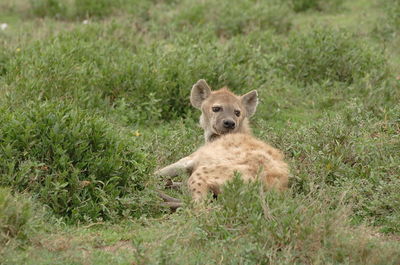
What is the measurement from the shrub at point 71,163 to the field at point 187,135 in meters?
0.01

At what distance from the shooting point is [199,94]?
23.9 feet

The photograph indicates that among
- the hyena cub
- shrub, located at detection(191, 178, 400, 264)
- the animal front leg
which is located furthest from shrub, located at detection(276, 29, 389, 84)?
shrub, located at detection(191, 178, 400, 264)

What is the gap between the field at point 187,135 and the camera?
4.42m

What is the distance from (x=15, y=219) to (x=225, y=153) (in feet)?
6.50

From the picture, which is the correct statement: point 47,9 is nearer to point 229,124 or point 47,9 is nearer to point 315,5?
point 315,5

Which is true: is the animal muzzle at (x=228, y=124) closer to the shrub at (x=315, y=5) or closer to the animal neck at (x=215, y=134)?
the animal neck at (x=215, y=134)

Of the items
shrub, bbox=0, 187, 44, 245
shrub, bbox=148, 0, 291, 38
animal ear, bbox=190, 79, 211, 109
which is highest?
shrub, bbox=0, 187, 44, 245

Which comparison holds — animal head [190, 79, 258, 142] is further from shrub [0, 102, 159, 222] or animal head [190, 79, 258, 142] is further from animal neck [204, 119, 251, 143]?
shrub [0, 102, 159, 222]

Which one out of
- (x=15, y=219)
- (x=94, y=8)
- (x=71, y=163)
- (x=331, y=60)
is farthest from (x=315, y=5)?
(x=15, y=219)

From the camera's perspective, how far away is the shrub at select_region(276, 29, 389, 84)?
8.89 m

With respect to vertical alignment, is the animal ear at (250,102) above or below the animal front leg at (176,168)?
above

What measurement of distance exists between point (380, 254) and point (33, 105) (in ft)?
9.39

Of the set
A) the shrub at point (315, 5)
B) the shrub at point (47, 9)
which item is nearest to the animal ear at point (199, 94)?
the shrub at point (47, 9)

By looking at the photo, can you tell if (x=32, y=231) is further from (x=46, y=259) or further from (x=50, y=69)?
(x=50, y=69)
